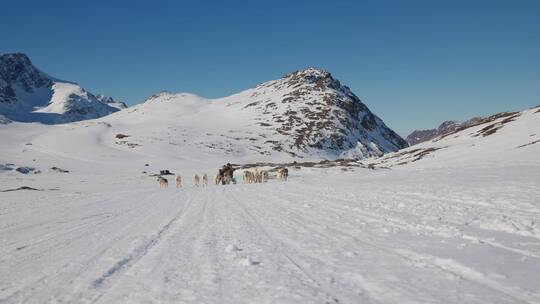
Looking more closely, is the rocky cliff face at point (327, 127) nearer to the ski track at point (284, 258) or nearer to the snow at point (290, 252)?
the snow at point (290, 252)

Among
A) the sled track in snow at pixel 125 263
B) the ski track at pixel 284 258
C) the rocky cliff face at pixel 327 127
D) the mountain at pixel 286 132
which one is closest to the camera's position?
the ski track at pixel 284 258

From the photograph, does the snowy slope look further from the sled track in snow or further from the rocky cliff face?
the rocky cliff face

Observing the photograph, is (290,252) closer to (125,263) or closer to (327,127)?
(125,263)

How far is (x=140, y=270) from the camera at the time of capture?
6.47m

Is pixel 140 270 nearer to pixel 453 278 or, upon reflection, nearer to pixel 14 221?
pixel 453 278

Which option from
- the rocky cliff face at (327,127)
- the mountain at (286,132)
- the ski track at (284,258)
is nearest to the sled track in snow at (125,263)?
the ski track at (284,258)

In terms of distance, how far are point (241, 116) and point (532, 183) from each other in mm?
174817

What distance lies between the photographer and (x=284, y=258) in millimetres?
7020

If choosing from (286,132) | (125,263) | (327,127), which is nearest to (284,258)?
(125,263)

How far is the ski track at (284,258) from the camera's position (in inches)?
202

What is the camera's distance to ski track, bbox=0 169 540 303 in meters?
5.12

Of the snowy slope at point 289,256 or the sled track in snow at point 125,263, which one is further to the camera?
the sled track in snow at point 125,263

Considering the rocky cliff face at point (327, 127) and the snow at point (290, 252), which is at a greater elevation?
the rocky cliff face at point (327, 127)

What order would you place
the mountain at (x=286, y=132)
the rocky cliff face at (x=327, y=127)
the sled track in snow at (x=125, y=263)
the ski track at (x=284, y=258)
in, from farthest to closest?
1. the rocky cliff face at (x=327, y=127)
2. the mountain at (x=286, y=132)
3. the sled track in snow at (x=125, y=263)
4. the ski track at (x=284, y=258)
